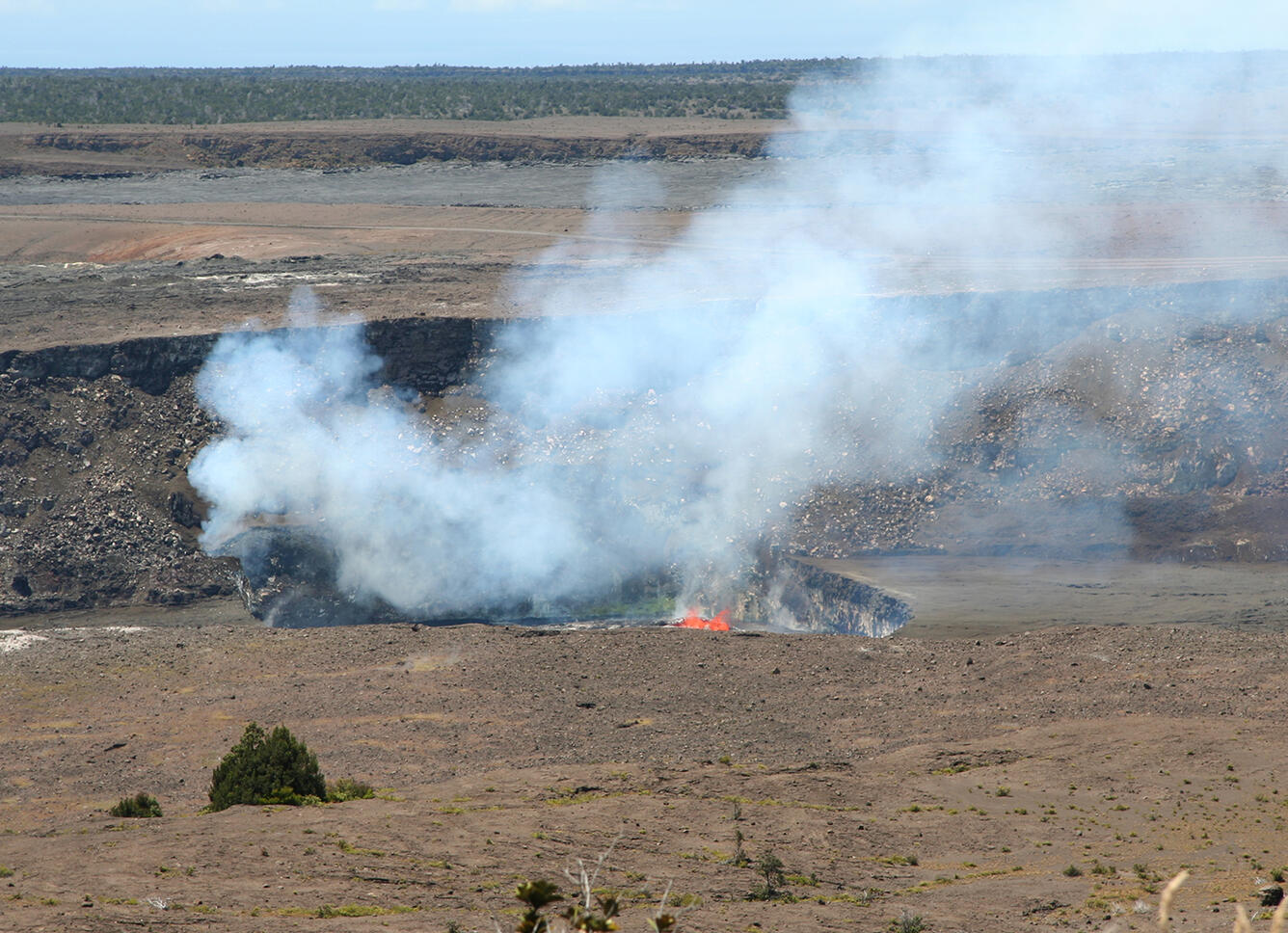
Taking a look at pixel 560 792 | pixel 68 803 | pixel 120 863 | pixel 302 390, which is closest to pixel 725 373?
pixel 302 390

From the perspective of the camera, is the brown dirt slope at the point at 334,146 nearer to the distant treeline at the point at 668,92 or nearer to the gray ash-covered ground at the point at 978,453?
the distant treeline at the point at 668,92

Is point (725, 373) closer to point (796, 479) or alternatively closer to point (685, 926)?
point (796, 479)

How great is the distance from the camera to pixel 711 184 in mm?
65062

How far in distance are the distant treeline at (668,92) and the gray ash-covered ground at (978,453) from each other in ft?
63.3

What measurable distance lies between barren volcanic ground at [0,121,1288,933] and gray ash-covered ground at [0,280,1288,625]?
108 millimetres

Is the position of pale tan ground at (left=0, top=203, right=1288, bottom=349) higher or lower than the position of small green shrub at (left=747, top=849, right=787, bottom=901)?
higher

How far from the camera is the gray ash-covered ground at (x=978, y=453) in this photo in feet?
109

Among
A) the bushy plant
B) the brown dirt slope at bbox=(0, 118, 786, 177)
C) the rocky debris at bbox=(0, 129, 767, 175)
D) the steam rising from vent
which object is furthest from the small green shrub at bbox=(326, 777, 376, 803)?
the rocky debris at bbox=(0, 129, 767, 175)

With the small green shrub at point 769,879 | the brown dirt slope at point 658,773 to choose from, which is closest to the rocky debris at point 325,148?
the brown dirt slope at point 658,773

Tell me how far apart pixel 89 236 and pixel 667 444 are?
34.7 meters

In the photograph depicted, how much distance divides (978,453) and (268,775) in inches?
929

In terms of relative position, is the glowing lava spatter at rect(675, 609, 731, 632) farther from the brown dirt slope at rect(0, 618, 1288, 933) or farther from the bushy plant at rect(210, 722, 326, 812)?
the bushy plant at rect(210, 722, 326, 812)

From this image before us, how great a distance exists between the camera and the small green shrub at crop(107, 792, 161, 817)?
18500 millimetres

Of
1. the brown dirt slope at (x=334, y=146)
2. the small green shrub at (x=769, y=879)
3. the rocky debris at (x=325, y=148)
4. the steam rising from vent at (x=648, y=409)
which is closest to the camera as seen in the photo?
the small green shrub at (x=769, y=879)
